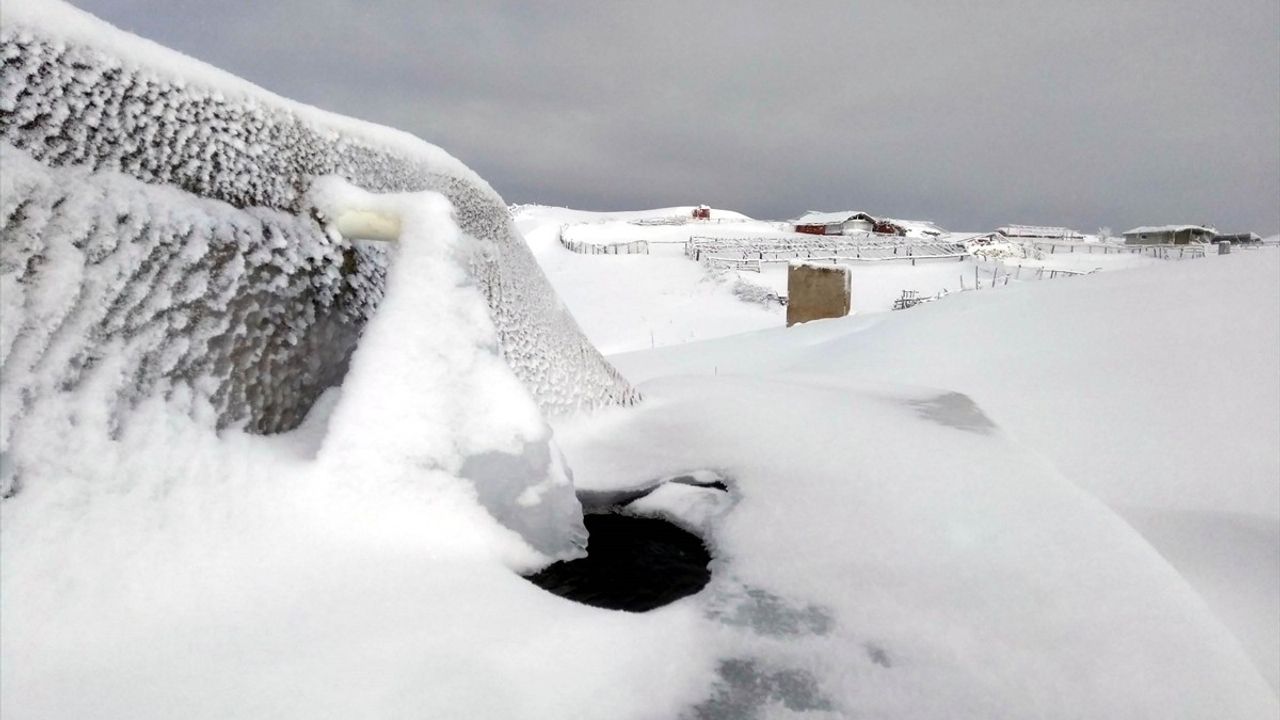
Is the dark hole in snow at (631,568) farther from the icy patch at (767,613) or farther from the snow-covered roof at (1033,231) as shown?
the snow-covered roof at (1033,231)

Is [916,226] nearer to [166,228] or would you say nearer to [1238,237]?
[1238,237]

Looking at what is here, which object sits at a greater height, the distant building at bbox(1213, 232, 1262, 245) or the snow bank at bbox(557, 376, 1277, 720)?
the distant building at bbox(1213, 232, 1262, 245)

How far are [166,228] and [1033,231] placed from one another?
46826 millimetres

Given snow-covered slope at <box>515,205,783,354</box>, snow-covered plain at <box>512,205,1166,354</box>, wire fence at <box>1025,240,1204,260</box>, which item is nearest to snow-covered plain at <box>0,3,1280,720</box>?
snow-covered plain at <box>512,205,1166,354</box>

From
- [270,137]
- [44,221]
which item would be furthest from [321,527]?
[270,137]

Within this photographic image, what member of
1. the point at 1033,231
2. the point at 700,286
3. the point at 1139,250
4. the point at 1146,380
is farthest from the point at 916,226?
the point at 1146,380

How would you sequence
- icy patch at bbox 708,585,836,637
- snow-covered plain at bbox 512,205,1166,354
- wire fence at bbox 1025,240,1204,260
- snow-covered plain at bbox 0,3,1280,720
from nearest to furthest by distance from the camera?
snow-covered plain at bbox 0,3,1280,720, icy patch at bbox 708,585,836,637, snow-covered plain at bbox 512,205,1166,354, wire fence at bbox 1025,240,1204,260

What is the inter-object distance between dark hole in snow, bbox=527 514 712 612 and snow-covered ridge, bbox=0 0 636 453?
86 cm

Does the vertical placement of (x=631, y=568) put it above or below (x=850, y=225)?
below

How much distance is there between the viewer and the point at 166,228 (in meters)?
1.39

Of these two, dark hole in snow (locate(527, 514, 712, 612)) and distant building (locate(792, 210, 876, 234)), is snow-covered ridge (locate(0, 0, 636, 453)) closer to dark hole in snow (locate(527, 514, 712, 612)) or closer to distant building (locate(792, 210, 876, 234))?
dark hole in snow (locate(527, 514, 712, 612))

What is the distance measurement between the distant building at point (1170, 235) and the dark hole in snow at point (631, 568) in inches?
1607

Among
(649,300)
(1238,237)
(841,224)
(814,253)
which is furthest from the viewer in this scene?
(841,224)

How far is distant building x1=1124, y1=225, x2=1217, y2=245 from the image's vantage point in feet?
105
